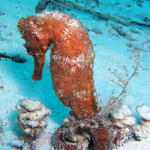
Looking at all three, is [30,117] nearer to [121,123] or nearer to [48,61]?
[121,123]

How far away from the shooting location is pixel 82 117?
10.2 feet

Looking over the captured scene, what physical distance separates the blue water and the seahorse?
646mm

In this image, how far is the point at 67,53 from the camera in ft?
9.27

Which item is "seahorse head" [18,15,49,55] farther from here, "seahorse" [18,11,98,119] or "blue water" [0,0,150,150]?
"blue water" [0,0,150,150]

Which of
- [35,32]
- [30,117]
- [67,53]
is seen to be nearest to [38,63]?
[35,32]

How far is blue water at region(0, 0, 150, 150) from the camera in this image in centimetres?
379

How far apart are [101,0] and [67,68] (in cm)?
1121

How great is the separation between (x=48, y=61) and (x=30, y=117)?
8.82 ft

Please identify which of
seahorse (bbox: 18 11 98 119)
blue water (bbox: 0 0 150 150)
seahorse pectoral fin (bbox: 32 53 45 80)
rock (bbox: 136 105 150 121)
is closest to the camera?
seahorse (bbox: 18 11 98 119)

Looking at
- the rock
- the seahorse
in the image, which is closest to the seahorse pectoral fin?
the seahorse

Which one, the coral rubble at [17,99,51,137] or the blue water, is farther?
the blue water

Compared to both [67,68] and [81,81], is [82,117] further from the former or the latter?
[67,68]

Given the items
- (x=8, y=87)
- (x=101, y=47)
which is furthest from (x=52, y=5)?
(x=8, y=87)

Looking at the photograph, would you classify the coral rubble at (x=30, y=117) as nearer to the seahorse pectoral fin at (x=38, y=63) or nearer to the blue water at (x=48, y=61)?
the blue water at (x=48, y=61)
